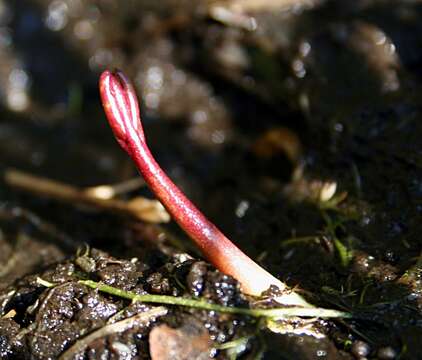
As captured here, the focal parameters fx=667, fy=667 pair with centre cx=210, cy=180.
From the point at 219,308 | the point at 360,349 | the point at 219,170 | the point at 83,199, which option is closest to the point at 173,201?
the point at 219,308

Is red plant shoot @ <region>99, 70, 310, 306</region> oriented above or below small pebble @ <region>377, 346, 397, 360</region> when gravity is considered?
above

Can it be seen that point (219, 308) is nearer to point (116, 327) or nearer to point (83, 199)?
point (116, 327)

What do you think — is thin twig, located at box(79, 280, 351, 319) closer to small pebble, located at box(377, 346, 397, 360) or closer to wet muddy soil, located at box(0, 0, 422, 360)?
wet muddy soil, located at box(0, 0, 422, 360)

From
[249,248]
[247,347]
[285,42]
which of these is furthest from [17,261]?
[285,42]

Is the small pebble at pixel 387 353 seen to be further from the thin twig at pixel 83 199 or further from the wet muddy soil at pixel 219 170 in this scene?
the thin twig at pixel 83 199

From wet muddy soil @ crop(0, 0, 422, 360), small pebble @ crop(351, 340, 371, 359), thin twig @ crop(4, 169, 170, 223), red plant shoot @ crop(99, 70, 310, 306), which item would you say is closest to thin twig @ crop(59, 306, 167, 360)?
wet muddy soil @ crop(0, 0, 422, 360)

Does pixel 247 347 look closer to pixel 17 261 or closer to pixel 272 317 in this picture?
pixel 272 317

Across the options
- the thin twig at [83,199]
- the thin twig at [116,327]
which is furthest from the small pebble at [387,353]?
the thin twig at [83,199]
